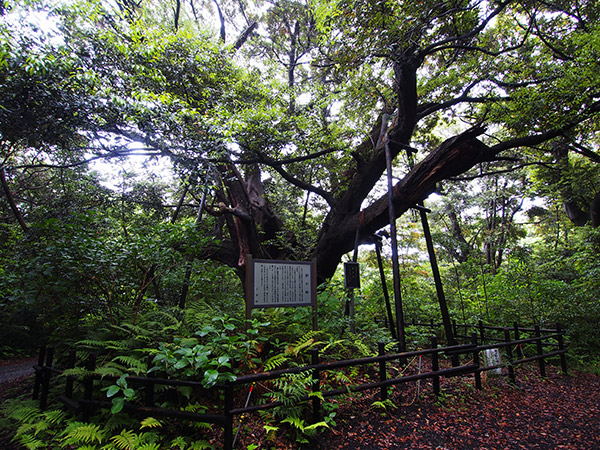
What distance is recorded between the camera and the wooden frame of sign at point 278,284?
3873mm

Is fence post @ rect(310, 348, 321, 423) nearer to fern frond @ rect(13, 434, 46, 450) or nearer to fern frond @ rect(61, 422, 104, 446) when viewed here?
fern frond @ rect(61, 422, 104, 446)

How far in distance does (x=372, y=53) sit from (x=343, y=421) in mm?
6254

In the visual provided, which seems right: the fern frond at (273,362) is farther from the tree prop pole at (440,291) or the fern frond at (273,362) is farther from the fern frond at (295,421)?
the tree prop pole at (440,291)

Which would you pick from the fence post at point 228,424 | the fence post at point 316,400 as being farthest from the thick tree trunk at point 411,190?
the fence post at point 228,424

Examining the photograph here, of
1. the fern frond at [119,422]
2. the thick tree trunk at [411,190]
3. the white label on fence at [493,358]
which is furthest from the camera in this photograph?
the thick tree trunk at [411,190]


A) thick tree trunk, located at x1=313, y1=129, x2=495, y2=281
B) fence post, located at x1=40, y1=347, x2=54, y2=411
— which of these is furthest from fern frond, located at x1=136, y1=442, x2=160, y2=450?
thick tree trunk, located at x1=313, y1=129, x2=495, y2=281

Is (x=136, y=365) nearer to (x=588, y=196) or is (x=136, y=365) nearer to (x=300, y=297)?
(x=300, y=297)

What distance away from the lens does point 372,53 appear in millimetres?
5387

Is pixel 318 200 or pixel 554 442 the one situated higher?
pixel 318 200

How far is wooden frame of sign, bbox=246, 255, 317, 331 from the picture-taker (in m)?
3.87

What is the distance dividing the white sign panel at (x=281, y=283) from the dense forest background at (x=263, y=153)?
610 millimetres

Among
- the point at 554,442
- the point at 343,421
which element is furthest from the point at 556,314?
the point at 343,421

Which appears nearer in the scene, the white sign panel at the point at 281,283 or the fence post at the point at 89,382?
the fence post at the point at 89,382

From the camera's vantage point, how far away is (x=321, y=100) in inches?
349
